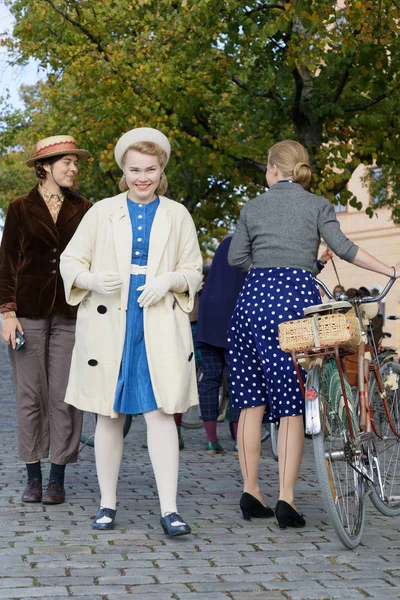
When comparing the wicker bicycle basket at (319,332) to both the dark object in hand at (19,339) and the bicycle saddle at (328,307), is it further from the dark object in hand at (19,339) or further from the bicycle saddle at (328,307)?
the dark object in hand at (19,339)

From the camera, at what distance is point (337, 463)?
5.58 metres

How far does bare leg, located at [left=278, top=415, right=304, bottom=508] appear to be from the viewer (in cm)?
607

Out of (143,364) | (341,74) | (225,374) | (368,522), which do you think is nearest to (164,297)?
(143,364)

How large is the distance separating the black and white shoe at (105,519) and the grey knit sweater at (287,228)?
1.46 meters

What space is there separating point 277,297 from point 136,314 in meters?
0.74

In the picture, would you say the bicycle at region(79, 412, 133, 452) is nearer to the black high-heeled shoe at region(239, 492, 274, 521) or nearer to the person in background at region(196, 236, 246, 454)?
the person in background at region(196, 236, 246, 454)

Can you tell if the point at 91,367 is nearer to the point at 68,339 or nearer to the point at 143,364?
the point at 143,364

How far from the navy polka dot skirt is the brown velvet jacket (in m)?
1.34

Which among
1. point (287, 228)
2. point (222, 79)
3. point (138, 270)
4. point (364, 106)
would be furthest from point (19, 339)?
→ point (222, 79)

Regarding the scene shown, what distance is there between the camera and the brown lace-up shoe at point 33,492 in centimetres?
698

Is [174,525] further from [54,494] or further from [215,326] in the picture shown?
[215,326]

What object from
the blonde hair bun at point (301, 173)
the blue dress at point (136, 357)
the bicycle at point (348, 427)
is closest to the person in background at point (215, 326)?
the blonde hair bun at point (301, 173)

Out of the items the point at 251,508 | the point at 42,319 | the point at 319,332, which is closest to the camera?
the point at 319,332

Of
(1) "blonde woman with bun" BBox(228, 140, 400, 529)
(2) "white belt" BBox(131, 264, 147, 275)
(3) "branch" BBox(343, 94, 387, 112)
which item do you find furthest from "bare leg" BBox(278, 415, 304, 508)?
(3) "branch" BBox(343, 94, 387, 112)
